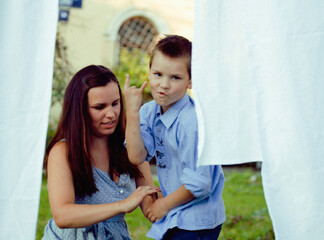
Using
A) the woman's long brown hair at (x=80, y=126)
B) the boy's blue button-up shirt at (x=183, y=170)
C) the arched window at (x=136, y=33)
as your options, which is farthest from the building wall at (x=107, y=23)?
the boy's blue button-up shirt at (x=183, y=170)

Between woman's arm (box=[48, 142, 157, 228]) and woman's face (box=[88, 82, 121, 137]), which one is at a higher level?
woman's face (box=[88, 82, 121, 137])

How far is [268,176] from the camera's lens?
141cm

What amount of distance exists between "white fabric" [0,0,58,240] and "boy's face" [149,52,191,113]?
410 millimetres

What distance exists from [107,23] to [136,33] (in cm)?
63

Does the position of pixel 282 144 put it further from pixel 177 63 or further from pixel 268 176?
pixel 177 63

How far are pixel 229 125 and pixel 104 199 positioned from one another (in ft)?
2.83

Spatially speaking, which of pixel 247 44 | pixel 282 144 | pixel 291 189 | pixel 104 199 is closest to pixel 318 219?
pixel 291 189

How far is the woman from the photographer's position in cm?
194

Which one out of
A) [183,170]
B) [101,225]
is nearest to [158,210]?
[183,170]

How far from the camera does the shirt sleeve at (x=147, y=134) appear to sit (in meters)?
1.83

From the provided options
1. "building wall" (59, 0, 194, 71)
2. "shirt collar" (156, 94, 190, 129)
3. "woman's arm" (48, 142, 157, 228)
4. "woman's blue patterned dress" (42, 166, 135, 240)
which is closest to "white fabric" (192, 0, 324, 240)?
"shirt collar" (156, 94, 190, 129)

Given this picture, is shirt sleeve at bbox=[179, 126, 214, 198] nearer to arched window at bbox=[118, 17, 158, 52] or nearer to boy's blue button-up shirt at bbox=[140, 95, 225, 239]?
boy's blue button-up shirt at bbox=[140, 95, 225, 239]

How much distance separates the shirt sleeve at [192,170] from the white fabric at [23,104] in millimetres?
516

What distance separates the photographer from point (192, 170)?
1.59m
